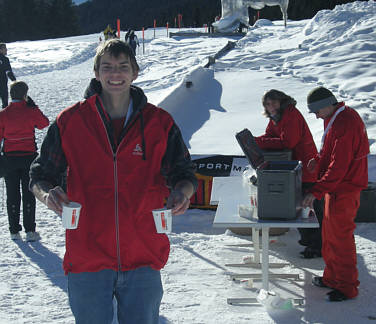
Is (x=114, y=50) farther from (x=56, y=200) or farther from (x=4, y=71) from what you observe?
(x=4, y=71)

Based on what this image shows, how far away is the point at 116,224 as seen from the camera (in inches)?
87.4

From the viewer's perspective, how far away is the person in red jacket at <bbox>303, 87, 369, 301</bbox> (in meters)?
3.74

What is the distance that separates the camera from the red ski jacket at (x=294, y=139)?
479 centimetres

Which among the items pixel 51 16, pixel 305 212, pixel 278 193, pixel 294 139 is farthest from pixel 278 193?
pixel 51 16

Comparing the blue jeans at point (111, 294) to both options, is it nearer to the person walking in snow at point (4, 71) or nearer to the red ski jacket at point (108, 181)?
the red ski jacket at point (108, 181)

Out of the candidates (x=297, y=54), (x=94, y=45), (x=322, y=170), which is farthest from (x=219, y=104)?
(x=94, y=45)

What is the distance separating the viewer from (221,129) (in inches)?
354

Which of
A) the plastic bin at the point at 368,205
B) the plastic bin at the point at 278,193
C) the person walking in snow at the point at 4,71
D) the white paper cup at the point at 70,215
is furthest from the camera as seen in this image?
the person walking in snow at the point at 4,71

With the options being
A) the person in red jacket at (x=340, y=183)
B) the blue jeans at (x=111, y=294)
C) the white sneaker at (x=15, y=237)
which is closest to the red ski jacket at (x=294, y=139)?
the person in red jacket at (x=340, y=183)

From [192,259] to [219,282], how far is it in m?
0.54

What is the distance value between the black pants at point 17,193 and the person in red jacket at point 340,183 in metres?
2.77

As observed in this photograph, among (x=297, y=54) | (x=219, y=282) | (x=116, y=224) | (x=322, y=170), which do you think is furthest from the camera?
(x=297, y=54)

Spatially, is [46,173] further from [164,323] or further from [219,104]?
[219,104]

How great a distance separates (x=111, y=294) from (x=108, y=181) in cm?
44
